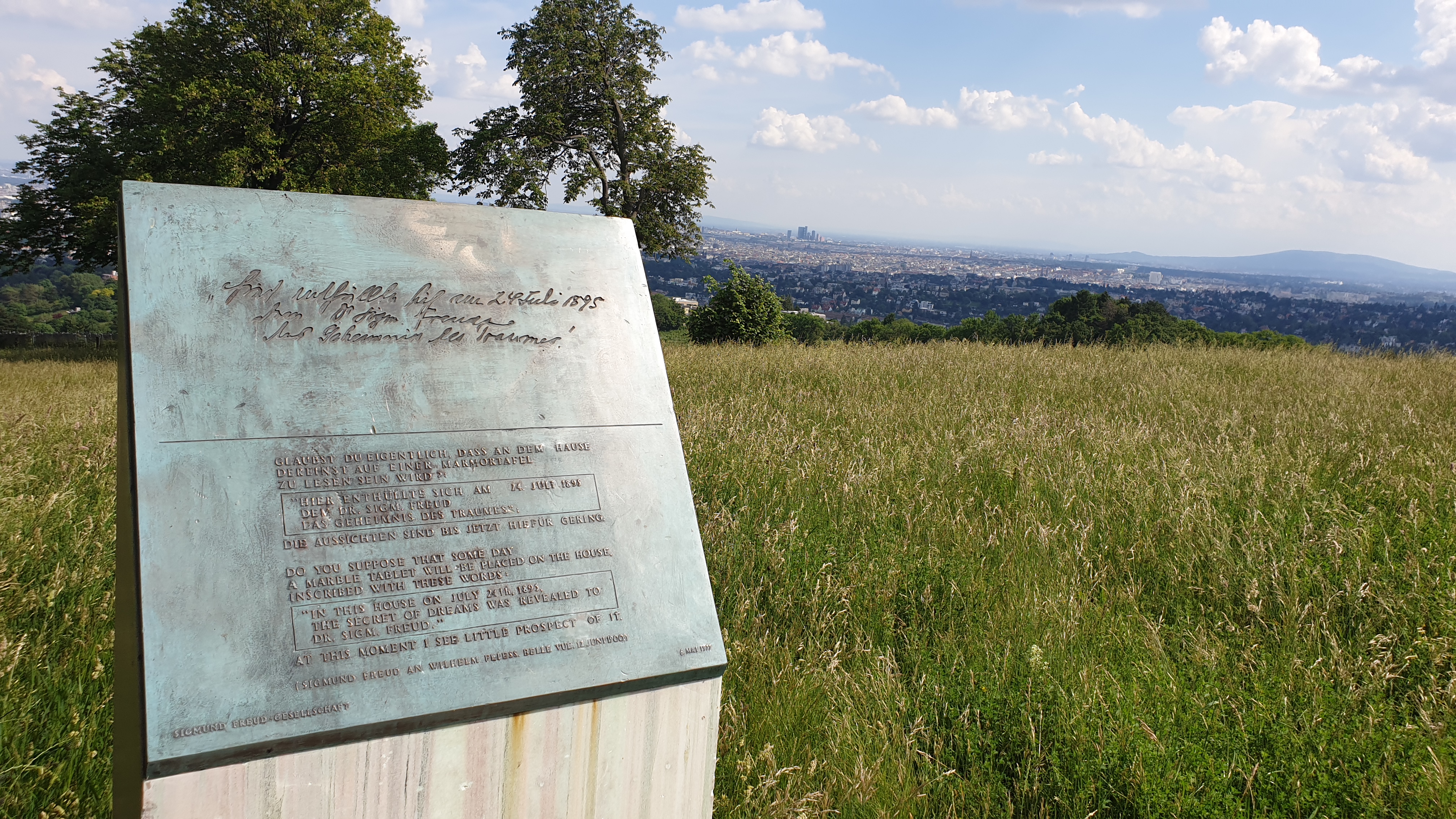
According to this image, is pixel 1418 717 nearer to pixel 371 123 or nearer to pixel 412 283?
pixel 412 283

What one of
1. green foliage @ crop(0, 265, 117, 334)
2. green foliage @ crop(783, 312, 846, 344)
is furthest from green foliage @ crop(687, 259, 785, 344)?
green foliage @ crop(0, 265, 117, 334)

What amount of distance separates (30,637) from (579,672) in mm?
2382

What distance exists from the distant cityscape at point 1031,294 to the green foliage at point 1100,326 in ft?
12.1

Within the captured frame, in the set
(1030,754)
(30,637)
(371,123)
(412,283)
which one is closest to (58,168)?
(371,123)

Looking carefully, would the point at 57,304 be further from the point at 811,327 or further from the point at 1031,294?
the point at 1031,294

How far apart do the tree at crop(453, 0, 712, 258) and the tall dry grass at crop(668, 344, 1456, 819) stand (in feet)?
56.3

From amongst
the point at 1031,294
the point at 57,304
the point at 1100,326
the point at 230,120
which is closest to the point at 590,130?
the point at 230,120

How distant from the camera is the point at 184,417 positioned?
1807 mm

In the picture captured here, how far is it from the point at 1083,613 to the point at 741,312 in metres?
13.0

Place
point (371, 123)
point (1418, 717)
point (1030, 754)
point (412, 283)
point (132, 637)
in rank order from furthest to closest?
point (371, 123) < point (1418, 717) < point (1030, 754) < point (412, 283) < point (132, 637)

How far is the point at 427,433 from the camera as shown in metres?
2.03

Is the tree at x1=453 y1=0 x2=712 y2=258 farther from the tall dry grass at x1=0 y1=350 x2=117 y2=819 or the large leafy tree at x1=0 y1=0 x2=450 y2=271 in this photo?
the tall dry grass at x1=0 y1=350 x2=117 y2=819

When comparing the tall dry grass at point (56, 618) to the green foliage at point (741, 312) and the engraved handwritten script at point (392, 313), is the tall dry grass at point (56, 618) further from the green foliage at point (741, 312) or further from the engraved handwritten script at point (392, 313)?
the green foliage at point (741, 312)

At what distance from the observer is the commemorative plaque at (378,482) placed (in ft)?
5.36
